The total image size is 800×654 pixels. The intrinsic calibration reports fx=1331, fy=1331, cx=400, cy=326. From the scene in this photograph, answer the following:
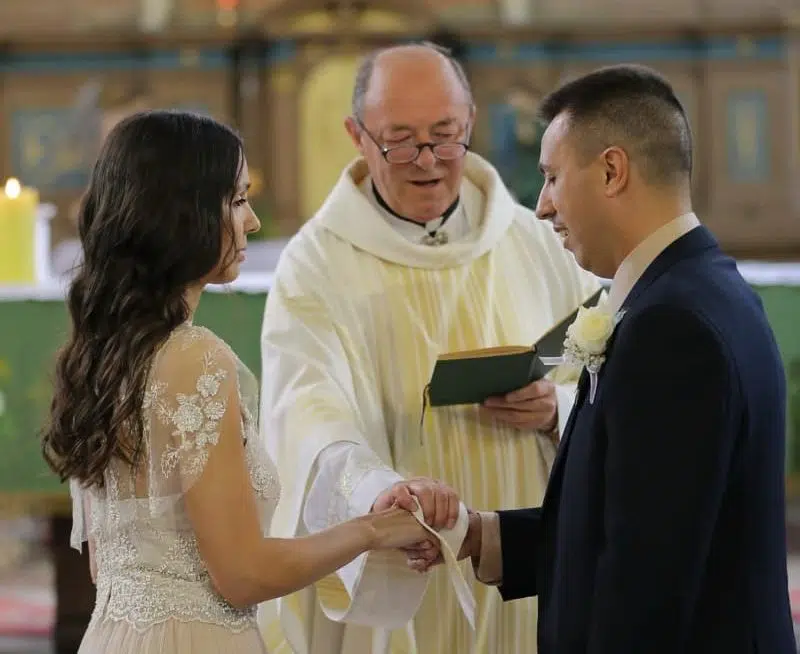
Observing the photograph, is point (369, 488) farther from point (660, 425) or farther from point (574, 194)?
point (660, 425)

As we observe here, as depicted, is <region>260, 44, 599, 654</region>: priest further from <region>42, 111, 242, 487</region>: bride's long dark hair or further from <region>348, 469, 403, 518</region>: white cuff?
<region>42, 111, 242, 487</region>: bride's long dark hair

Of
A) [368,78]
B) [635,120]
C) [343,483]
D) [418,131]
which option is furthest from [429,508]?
[368,78]

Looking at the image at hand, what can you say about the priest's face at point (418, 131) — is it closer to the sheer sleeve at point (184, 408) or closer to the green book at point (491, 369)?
the green book at point (491, 369)

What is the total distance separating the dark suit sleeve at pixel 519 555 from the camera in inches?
109

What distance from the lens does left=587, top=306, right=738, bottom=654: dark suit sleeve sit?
1.98m

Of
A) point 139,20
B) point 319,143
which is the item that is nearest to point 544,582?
point 319,143

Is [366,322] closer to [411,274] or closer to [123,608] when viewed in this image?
[411,274]

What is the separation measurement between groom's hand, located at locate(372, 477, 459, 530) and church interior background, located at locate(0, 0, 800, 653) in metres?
7.00

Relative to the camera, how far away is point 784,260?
10.2 meters

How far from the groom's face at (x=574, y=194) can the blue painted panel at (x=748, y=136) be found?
327 inches

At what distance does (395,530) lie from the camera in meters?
2.64

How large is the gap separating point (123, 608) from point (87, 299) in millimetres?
552

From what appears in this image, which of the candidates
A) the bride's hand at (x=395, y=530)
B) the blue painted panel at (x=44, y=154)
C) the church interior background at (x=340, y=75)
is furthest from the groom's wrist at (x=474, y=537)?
the blue painted panel at (x=44, y=154)

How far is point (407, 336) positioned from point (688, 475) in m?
1.40
